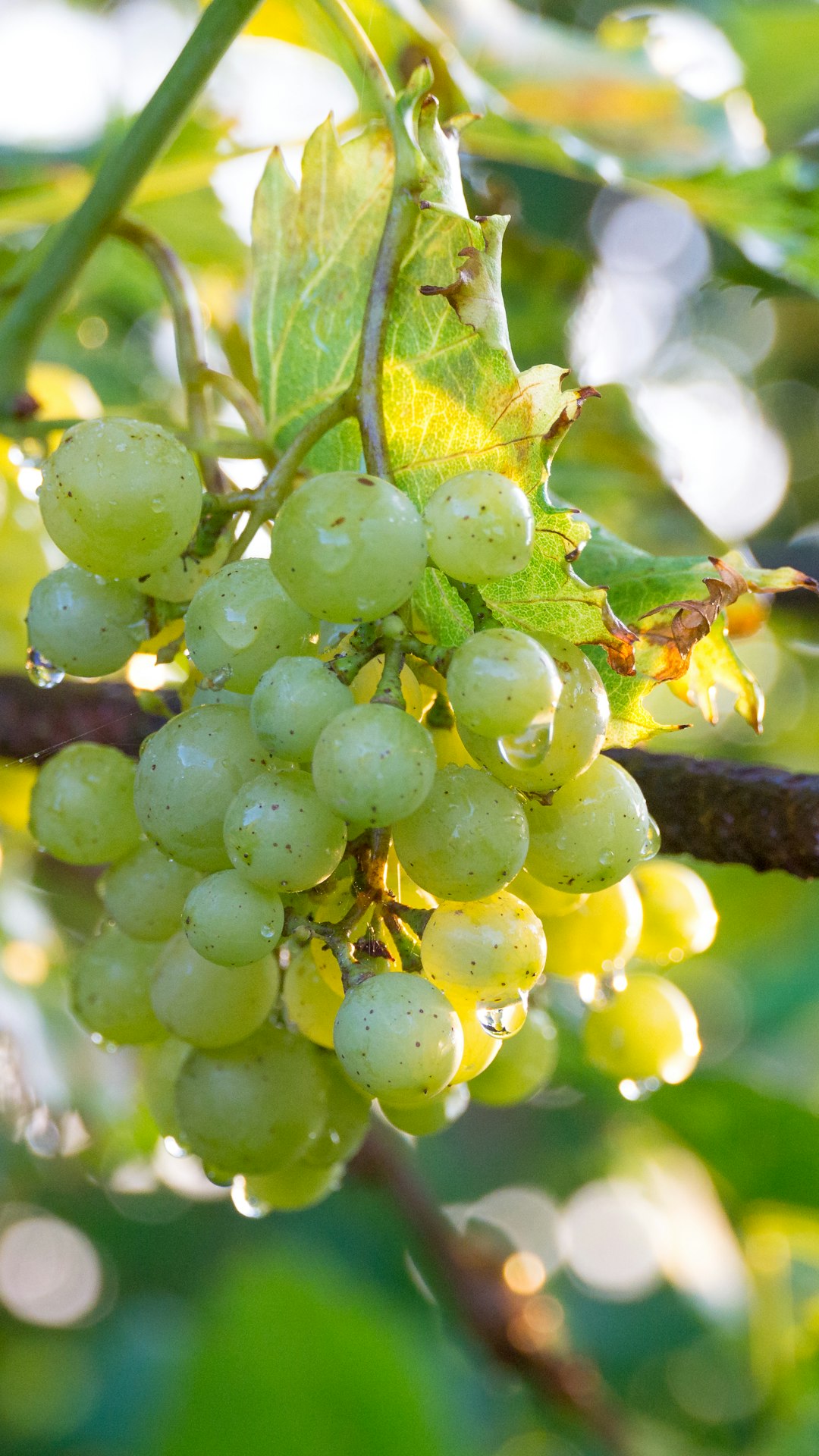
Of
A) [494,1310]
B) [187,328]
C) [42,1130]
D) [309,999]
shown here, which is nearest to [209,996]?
[309,999]

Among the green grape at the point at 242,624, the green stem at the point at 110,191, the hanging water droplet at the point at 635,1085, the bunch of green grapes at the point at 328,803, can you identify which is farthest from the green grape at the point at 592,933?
the green stem at the point at 110,191

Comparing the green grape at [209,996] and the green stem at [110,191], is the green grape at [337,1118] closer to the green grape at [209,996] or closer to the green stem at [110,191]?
the green grape at [209,996]

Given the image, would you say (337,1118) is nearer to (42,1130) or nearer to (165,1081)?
(165,1081)

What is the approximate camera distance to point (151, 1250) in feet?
8.25

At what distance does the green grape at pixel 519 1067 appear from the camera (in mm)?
688

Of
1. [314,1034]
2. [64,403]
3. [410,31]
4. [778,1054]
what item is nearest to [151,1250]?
[778,1054]

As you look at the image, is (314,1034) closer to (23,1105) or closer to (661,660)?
(661,660)

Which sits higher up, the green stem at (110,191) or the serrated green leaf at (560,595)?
the green stem at (110,191)

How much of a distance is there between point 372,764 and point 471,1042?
0.55 feet

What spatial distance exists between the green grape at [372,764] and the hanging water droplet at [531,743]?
0.11ft

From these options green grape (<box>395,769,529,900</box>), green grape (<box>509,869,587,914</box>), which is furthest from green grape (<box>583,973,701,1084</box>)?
green grape (<box>395,769,529,900</box>)

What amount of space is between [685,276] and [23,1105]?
6.89 feet

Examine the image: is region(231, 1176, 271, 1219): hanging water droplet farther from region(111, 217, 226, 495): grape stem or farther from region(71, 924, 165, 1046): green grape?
region(111, 217, 226, 495): grape stem

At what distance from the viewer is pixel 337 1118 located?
651 millimetres
